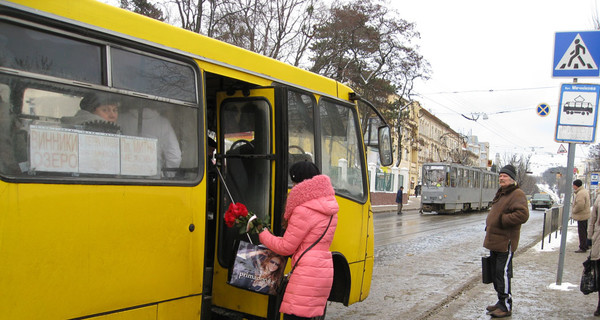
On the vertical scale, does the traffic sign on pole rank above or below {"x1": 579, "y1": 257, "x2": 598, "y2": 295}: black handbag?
Result: above

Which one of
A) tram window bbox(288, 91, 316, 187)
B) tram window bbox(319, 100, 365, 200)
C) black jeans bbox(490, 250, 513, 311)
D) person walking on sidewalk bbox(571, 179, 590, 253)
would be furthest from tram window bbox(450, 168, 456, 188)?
tram window bbox(288, 91, 316, 187)

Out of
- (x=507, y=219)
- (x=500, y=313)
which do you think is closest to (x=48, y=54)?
(x=507, y=219)

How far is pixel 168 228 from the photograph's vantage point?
10.6 feet

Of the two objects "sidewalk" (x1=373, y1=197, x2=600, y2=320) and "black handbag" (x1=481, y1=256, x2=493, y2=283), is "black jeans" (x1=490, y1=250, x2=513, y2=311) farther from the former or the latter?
"sidewalk" (x1=373, y1=197, x2=600, y2=320)

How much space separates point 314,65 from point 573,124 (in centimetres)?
1851

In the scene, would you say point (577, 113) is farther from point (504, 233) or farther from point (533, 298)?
point (533, 298)

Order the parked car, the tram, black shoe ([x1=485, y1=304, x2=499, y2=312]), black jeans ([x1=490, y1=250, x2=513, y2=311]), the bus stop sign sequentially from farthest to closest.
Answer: the parked car < the tram < the bus stop sign < black shoe ([x1=485, y1=304, x2=499, y2=312]) < black jeans ([x1=490, y1=250, x2=513, y2=311])

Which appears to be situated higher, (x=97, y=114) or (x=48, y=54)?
(x=48, y=54)

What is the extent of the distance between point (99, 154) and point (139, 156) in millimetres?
288

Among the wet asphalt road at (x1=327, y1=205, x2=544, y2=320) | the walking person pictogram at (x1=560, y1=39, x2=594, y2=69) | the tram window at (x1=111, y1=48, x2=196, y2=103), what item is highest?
the walking person pictogram at (x1=560, y1=39, x2=594, y2=69)

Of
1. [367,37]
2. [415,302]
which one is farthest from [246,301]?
[367,37]

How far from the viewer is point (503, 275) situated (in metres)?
5.62

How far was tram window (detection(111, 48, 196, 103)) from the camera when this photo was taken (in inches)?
119

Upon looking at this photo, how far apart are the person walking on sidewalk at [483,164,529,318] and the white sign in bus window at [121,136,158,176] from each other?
4.19 meters
